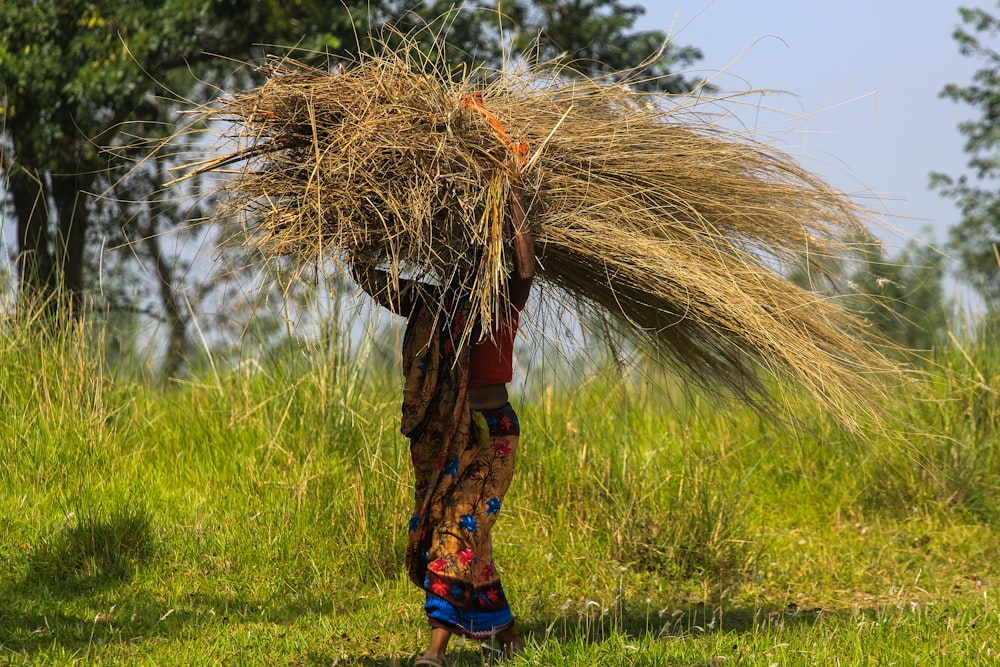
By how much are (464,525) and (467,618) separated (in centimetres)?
31

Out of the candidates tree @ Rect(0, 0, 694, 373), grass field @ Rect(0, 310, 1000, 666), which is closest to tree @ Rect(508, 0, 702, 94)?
tree @ Rect(0, 0, 694, 373)

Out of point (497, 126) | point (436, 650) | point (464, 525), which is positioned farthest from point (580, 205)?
point (436, 650)

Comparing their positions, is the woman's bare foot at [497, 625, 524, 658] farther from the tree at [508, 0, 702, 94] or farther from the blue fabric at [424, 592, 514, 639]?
the tree at [508, 0, 702, 94]

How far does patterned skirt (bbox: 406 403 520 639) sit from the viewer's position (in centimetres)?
325

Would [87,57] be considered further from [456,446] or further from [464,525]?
[464,525]

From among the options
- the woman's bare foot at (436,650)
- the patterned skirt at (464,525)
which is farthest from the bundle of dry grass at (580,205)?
the woman's bare foot at (436,650)

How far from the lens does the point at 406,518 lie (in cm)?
467

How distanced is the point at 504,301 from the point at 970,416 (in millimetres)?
4007

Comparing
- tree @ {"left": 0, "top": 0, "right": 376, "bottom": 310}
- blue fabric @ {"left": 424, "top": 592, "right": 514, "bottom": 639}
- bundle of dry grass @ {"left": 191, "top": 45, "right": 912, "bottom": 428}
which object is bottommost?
blue fabric @ {"left": 424, "top": 592, "right": 514, "bottom": 639}

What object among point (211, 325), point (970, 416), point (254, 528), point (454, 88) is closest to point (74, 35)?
point (211, 325)

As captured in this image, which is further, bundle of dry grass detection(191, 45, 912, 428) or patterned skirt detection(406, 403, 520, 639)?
patterned skirt detection(406, 403, 520, 639)

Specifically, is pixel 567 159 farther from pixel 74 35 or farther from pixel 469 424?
pixel 74 35

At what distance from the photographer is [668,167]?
3.47 metres

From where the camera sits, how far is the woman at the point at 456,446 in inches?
128
